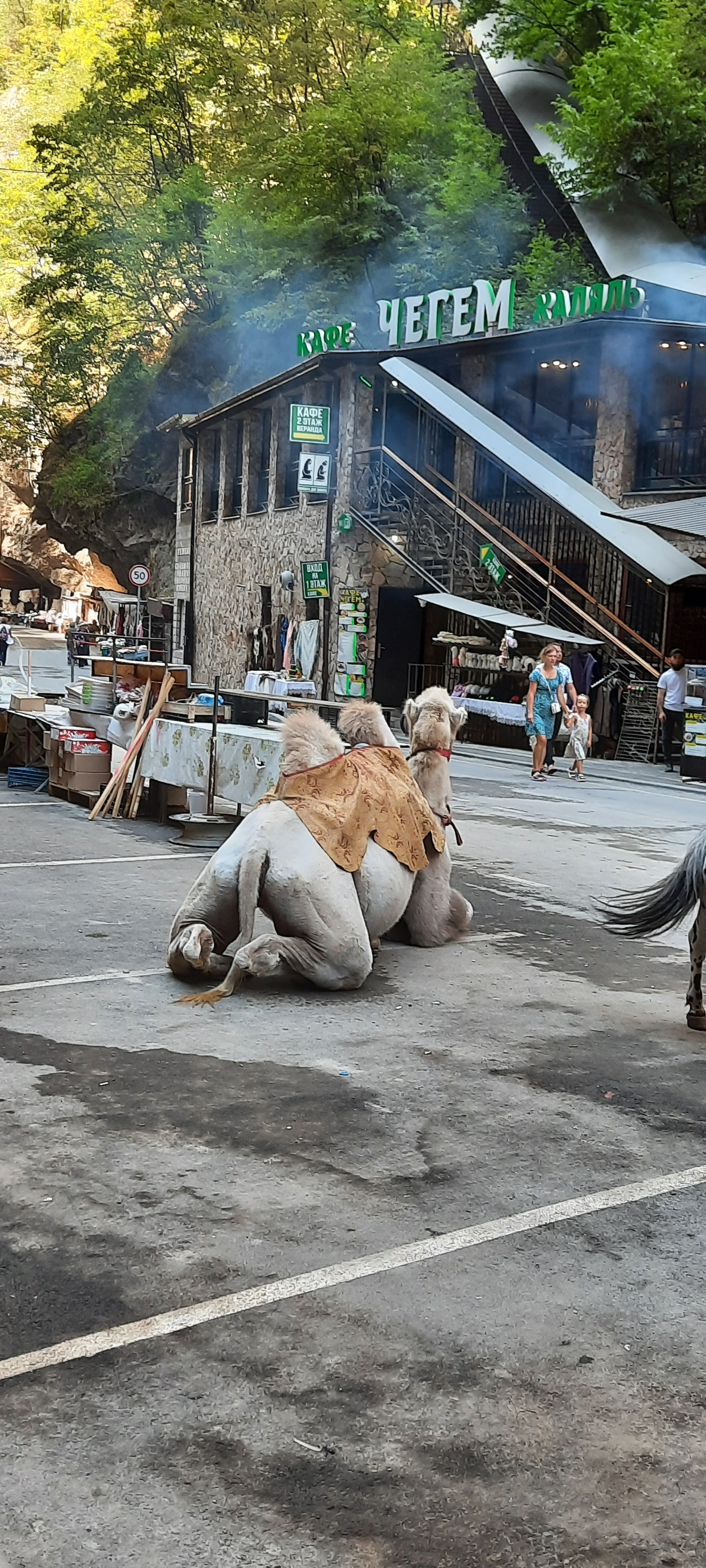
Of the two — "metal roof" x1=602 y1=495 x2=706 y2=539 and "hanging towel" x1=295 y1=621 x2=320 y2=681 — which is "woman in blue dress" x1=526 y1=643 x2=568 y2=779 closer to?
"metal roof" x1=602 y1=495 x2=706 y2=539

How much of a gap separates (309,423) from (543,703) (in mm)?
14106

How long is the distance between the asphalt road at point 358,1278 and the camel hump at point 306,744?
3.36ft

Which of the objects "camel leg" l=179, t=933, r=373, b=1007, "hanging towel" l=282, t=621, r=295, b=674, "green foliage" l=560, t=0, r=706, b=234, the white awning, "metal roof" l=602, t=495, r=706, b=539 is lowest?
"camel leg" l=179, t=933, r=373, b=1007

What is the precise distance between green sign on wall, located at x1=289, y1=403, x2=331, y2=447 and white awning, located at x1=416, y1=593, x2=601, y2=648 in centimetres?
557

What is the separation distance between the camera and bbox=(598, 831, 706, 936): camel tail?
6082mm

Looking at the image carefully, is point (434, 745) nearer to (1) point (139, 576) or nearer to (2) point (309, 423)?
(2) point (309, 423)

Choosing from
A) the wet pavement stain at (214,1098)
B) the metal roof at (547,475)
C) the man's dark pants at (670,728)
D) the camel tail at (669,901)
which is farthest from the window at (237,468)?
the wet pavement stain at (214,1098)

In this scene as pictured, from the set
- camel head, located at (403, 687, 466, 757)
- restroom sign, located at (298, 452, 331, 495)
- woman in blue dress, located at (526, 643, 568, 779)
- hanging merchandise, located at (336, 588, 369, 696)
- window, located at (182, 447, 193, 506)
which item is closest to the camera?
camel head, located at (403, 687, 466, 757)

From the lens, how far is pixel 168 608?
1710 inches

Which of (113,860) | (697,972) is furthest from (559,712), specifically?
(697,972)

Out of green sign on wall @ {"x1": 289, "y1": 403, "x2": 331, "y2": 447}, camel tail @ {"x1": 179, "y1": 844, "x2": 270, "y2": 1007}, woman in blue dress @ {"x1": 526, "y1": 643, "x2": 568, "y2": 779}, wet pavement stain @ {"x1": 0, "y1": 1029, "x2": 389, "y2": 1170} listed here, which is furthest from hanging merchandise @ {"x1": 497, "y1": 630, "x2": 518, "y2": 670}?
wet pavement stain @ {"x1": 0, "y1": 1029, "x2": 389, "y2": 1170}

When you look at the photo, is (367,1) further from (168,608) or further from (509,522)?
(509,522)

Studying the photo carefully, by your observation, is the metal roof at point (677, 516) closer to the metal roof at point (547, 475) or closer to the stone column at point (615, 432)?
the metal roof at point (547, 475)

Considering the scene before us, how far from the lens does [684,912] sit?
20.6ft
